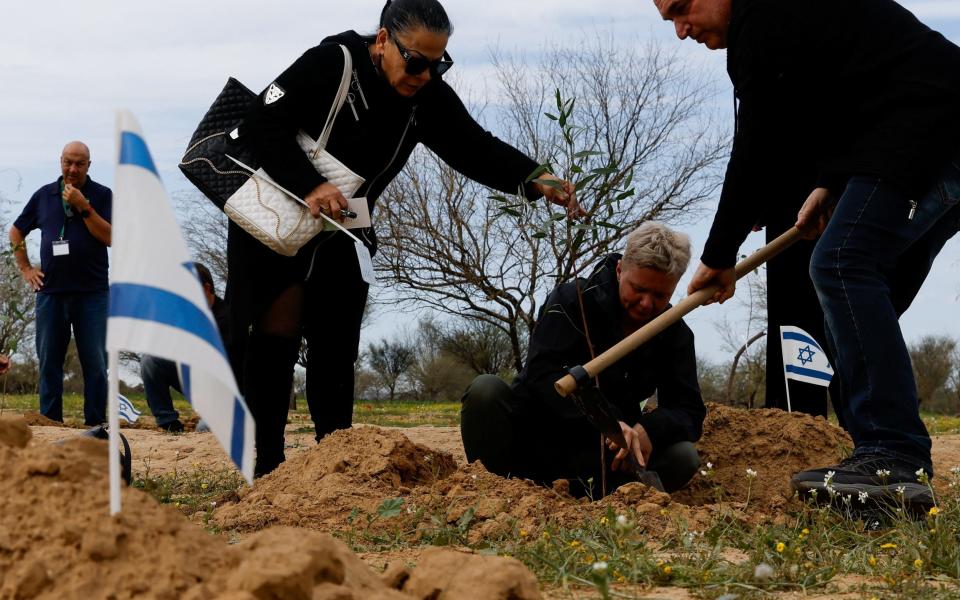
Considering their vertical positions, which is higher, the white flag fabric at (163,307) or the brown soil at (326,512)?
the white flag fabric at (163,307)

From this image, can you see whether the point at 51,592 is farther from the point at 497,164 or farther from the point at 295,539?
the point at 497,164

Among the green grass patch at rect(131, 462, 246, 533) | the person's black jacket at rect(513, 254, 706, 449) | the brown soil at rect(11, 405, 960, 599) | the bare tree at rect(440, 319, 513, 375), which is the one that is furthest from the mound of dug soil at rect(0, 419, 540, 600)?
the bare tree at rect(440, 319, 513, 375)

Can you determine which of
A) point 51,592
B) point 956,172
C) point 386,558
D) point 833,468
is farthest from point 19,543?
point 956,172

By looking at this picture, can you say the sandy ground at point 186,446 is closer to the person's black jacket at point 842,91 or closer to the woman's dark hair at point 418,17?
the woman's dark hair at point 418,17

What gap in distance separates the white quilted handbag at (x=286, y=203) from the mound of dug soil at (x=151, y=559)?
2.25m

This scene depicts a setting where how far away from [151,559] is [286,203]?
8.55ft

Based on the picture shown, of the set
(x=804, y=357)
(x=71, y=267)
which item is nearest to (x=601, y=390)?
(x=804, y=357)

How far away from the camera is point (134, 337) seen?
6.02 feet

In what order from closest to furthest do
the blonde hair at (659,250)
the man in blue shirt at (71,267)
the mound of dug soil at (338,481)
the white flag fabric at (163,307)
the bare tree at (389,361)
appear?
the white flag fabric at (163,307)
the mound of dug soil at (338,481)
the blonde hair at (659,250)
the man in blue shirt at (71,267)
the bare tree at (389,361)

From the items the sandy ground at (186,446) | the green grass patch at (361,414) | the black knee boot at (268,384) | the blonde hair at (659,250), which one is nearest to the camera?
the blonde hair at (659,250)

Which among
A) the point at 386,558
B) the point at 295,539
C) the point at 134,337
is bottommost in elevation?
the point at 386,558

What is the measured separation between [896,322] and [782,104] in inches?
32.6

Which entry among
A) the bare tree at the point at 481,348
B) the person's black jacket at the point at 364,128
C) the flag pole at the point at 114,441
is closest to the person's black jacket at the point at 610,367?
the person's black jacket at the point at 364,128

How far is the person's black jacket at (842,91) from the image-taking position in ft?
10.9
